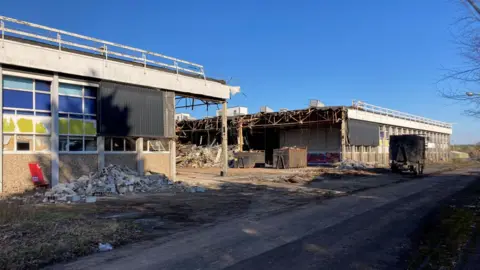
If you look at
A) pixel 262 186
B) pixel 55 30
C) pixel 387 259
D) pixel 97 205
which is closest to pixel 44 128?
pixel 55 30

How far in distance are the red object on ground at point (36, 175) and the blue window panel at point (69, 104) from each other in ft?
9.62

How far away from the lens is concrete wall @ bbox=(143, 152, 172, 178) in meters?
22.7

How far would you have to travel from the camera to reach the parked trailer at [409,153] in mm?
31422

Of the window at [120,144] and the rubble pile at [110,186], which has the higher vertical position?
the window at [120,144]

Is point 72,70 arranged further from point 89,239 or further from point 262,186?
point 89,239

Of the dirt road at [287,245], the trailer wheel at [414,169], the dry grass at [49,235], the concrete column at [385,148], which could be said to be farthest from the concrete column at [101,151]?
the concrete column at [385,148]

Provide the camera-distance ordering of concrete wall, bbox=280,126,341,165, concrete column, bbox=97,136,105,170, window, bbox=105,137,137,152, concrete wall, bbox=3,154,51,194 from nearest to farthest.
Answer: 1. concrete wall, bbox=3,154,51,194
2. concrete column, bbox=97,136,105,170
3. window, bbox=105,137,137,152
4. concrete wall, bbox=280,126,341,165

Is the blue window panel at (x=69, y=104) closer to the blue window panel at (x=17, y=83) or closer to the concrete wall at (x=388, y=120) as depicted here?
the blue window panel at (x=17, y=83)

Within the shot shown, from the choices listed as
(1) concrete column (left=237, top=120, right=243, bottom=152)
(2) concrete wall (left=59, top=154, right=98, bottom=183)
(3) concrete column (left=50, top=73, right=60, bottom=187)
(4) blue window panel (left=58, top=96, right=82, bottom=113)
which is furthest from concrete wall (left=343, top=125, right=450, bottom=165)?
(3) concrete column (left=50, top=73, right=60, bottom=187)

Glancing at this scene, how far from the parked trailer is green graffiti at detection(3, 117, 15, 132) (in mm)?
26959

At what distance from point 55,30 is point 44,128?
448 cm

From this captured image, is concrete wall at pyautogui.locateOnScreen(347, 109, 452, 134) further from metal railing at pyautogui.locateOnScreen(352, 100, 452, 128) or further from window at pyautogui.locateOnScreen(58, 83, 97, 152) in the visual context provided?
window at pyautogui.locateOnScreen(58, 83, 97, 152)

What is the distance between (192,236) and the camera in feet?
29.3

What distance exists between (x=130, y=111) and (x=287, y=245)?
50.8 feet
